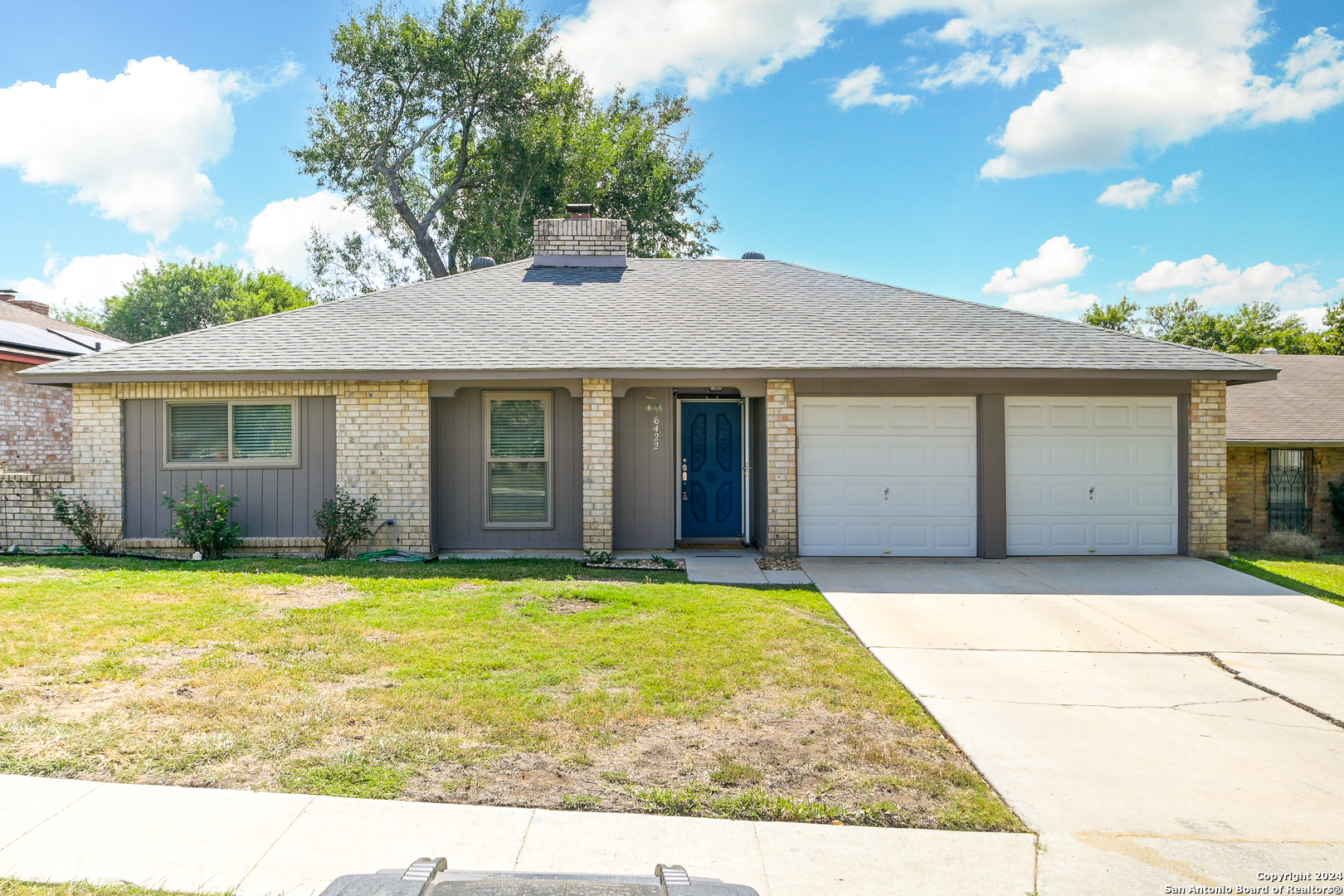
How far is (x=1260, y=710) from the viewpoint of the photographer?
4.90 m

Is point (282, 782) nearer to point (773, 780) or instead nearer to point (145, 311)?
point (773, 780)

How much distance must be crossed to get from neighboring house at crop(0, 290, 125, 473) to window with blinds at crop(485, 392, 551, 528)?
31.8ft

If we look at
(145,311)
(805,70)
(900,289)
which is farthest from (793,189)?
(145,311)

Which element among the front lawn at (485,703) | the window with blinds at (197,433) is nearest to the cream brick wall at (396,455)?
the window with blinds at (197,433)

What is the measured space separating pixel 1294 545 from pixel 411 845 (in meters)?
14.8

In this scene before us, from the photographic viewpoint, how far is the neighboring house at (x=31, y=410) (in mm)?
15219

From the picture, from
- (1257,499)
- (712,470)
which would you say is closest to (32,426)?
(712,470)

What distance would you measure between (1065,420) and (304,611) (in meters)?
9.63

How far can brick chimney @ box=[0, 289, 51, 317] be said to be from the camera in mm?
23812

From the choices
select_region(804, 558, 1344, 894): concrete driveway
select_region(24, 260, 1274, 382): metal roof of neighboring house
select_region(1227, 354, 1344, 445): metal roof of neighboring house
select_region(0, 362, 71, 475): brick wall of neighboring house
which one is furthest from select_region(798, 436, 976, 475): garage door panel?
select_region(0, 362, 71, 475): brick wall of neighboring house

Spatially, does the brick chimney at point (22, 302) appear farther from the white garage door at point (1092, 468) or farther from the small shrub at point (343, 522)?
the white garage door at point (1092, 468)

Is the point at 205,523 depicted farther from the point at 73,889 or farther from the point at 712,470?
the point at 73,889

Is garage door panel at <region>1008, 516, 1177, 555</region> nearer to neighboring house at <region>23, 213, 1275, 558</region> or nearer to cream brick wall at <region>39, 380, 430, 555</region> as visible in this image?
neighboring house at <region>23, 213, 1275, 558</region>

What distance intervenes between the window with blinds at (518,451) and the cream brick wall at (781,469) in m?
3.06
